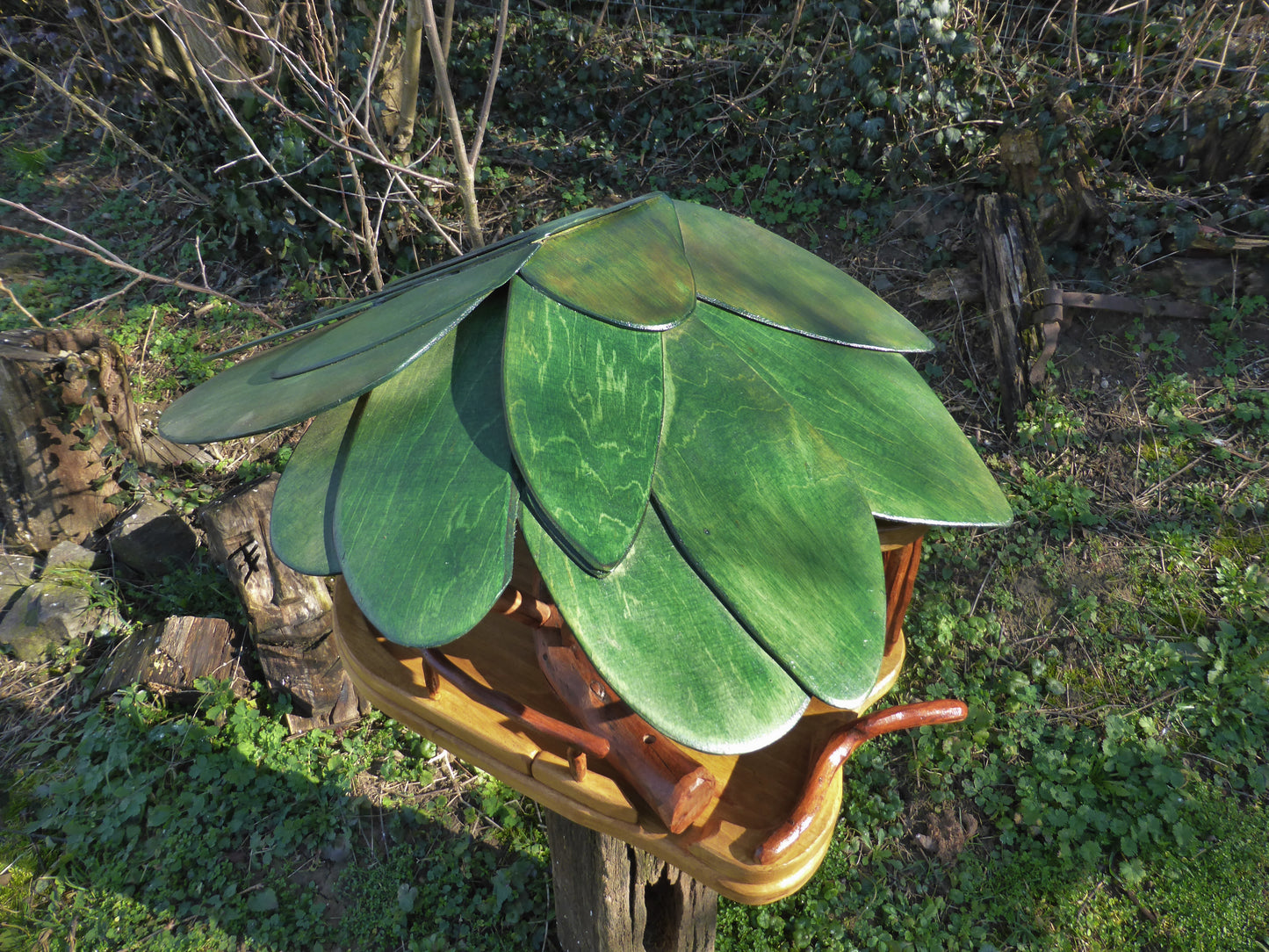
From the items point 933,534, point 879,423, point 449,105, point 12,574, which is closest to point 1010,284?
point 933,534

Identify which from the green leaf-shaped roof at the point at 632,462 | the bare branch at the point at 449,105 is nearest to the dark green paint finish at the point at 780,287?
the green leaf-shaped roof at the point at 632,462

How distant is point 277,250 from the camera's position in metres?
4.06

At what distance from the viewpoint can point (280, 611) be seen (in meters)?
2.59

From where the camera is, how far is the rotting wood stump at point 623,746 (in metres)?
0.99

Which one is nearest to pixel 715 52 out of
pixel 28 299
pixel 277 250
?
pixel 277 250

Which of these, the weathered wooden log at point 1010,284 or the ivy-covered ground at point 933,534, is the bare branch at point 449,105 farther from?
the weathered wooden log at point 1010,284

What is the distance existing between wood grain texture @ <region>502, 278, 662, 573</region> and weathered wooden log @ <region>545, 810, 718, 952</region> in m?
0.86

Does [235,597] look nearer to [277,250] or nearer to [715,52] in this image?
[277,250]

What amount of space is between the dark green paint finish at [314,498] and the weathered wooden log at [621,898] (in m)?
0.84

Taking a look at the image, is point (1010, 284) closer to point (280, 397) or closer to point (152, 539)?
point (280, 397)

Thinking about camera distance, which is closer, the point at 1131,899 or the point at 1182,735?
the point at 1131,899

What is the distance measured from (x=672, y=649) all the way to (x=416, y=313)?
1.95 ft

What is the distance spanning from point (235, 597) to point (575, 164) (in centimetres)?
284

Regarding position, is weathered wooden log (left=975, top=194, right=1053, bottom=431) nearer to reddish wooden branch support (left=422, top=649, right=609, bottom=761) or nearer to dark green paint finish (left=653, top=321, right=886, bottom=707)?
dark green paint finish (left=653, top=321, right=886, bottom=707)
